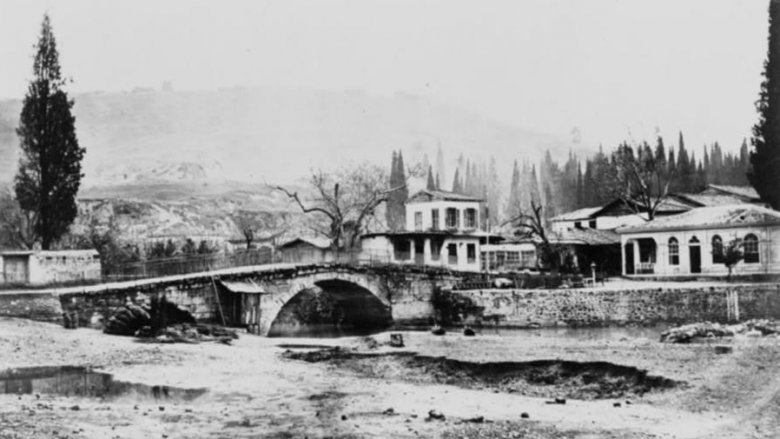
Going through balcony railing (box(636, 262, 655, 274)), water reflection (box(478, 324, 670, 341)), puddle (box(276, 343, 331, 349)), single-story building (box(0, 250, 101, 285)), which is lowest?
water reflection (box(478, 324, 670, 341))

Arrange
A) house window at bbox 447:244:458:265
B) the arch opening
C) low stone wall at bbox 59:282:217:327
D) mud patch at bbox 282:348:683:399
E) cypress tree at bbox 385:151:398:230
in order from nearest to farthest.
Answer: mud patch at bbox 282:348:683:399 → low stone wall at bbox 59:282:217:327 → the arch opening → house window at bbox 447:244:458:265 → cypress tree at bbox 385:151:398:230

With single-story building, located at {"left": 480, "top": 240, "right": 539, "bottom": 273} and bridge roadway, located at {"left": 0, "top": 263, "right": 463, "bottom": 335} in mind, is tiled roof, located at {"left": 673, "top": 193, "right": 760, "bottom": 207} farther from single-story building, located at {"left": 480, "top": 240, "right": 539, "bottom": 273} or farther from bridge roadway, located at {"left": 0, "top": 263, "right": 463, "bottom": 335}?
bridge roadway, located at {"left": 0, "top": 263, "right": 463, "bottom": 335}

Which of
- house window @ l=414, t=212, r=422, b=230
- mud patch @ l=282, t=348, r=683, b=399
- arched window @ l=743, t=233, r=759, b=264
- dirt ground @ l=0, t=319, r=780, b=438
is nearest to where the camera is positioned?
dirt ground @ l=0, t=319, r=780, b=438

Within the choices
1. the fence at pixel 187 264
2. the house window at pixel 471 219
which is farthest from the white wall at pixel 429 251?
the fence at pixel 187 264

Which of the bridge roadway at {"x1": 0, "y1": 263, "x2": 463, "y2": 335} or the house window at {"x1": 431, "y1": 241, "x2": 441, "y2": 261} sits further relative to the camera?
the house window at {"x1": 431, "y1": 241, "x2": 441, "y2": 261}

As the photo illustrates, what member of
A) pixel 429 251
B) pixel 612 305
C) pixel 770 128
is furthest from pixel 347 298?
pixel 770 128

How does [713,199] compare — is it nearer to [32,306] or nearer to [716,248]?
[716,248]

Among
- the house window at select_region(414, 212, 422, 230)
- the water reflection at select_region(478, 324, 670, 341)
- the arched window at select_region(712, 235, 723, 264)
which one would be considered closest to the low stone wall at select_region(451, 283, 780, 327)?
the water reflection at select_region(478, 324, 670, 341)
